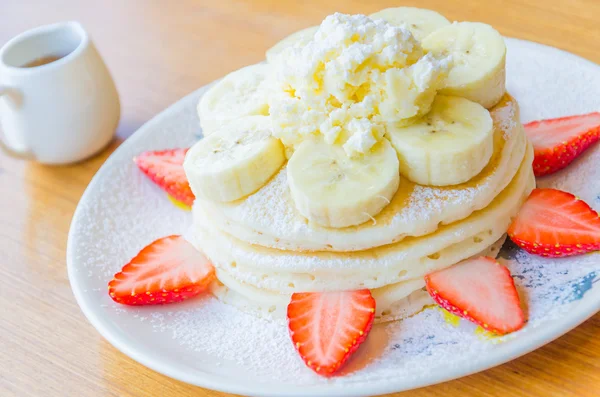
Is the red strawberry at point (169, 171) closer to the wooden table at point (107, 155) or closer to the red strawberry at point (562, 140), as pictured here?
the wooden table at point (107, 155)

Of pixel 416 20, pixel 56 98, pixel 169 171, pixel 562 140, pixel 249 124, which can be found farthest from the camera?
pixel 56 98

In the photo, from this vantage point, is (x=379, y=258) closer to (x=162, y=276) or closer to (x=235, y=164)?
(x=235, y=164)

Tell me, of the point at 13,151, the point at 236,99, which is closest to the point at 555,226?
the point at 236,99

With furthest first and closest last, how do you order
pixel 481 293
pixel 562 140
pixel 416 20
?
pixel 416 20 → pixel 562 140 → pixel 481 293

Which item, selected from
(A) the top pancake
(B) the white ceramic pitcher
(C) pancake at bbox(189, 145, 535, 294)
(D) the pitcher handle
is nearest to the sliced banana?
(A) the top pancake

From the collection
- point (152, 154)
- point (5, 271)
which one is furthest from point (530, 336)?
point (5, 271)

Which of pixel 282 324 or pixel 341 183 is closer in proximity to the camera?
pixel 341 183

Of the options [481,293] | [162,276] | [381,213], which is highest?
[381,213]
